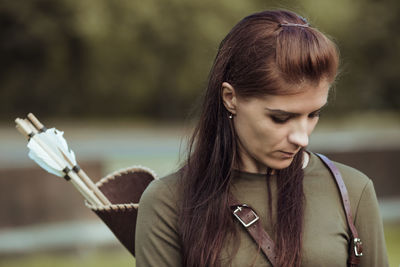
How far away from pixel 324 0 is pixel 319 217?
15245 millimetres

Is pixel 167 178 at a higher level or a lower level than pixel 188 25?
higher

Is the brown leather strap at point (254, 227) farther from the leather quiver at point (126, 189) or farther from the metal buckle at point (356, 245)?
the leather quiver at point (126, 189)

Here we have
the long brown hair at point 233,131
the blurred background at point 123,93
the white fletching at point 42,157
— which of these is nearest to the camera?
the long brown hair at point 233,131

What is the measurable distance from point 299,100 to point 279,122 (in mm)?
86

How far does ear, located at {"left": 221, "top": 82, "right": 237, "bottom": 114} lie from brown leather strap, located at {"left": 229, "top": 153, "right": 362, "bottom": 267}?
28cm

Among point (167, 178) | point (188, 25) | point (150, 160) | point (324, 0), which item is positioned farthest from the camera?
Result: point (188, 25)

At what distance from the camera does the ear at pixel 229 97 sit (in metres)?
2.05

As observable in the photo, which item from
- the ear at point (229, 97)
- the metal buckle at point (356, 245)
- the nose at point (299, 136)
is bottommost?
the metal buckle at point (356, 245)

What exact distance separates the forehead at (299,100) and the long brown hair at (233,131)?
0.02 m

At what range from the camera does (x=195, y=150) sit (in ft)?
7.15

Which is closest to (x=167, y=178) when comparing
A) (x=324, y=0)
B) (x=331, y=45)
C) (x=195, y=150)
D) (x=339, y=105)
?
(x=195, y=150)

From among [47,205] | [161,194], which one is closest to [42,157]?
[161,194]

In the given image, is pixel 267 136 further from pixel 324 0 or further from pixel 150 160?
pixel 324 0

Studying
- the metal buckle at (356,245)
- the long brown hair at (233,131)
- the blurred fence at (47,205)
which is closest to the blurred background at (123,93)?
the blurred fence at (47,205)
